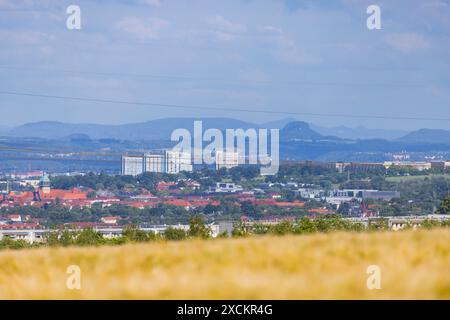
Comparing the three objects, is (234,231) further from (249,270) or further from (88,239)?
(249,270)

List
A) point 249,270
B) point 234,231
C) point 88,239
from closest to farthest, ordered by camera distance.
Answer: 1. point 249,270
2. point 234,231
3. point 88,239

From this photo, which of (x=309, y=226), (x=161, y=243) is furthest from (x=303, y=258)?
(x=309, y=226)

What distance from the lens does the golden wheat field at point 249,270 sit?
30.6 feet

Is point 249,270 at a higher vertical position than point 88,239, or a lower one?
higher

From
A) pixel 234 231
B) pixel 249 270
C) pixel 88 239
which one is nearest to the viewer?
pixel 249 270

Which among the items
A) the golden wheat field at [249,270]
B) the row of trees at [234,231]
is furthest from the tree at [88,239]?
the golden wheat field at [249,270]

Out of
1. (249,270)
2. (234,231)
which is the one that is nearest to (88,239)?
(234,231)

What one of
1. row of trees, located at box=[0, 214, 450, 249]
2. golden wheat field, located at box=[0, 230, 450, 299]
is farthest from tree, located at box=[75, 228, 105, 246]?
golden wheat field, located at box=[0, 230, 450, 299]

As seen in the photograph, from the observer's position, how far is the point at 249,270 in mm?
10422

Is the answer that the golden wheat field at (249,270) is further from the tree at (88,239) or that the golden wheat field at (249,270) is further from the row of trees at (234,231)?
the tree at (88,239)

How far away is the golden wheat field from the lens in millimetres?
9312

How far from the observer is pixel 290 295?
9086mm

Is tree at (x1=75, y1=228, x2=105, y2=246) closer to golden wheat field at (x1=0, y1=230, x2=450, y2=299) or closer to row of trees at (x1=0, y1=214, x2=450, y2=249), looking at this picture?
row of trees at (x1=0, y1=214, x2=450, y2=249)
